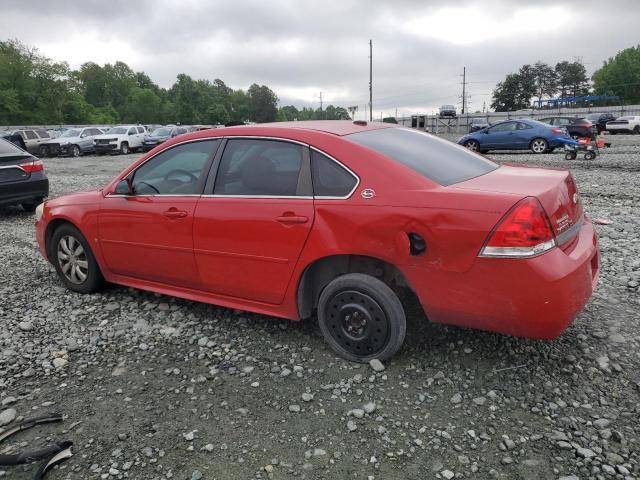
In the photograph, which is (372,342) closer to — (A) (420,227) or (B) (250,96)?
(A) (420,227)

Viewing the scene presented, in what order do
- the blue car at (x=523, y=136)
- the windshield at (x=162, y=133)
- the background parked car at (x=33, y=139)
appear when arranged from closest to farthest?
the blue car at (x=523, y=136), the background parked car at (x=33, y=139), the windshield at (x=162, y=133)

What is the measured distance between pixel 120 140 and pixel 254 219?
28.0m

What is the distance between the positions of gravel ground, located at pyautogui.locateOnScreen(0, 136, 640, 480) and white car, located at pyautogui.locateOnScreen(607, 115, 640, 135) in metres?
38.0

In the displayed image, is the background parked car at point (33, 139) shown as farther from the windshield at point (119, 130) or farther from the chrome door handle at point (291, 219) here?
the chrome door handle at point (291, 219)

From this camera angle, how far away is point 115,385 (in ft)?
10.3

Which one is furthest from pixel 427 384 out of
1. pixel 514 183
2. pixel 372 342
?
pixel 514 183

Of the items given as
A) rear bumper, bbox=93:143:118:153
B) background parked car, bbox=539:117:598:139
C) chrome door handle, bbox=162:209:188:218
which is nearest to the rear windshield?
chrome door handle, bbox=162:209:188:218

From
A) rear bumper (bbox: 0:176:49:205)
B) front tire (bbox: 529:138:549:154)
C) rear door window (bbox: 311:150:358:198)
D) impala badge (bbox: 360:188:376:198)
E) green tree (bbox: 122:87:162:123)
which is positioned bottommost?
front tire (bbox: 529:138:549:154)

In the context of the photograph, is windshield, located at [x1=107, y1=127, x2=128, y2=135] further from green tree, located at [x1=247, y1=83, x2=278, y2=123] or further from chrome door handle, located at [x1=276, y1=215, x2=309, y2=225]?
green tree, located at [x1=247, y1=83, x2=278, y2=123]

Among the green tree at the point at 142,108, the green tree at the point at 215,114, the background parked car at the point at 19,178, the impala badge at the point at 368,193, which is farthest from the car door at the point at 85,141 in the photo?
the green tree at the point at 215,114

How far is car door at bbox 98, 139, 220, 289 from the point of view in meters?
3.78

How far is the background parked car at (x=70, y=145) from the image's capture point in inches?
1084

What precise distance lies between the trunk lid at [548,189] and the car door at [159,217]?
6.50 ft

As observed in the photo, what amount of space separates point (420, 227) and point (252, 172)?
4.43 ft
